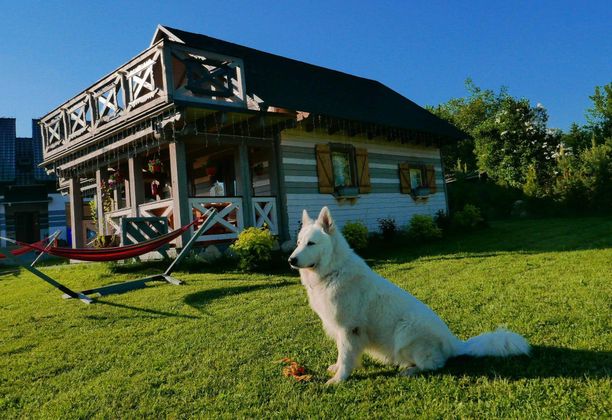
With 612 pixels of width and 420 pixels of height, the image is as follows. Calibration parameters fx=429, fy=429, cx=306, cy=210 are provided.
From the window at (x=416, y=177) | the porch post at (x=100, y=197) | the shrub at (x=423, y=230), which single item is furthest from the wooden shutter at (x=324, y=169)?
the porch post at (x=100, y=197)

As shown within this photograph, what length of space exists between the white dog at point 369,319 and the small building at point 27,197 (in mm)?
24042

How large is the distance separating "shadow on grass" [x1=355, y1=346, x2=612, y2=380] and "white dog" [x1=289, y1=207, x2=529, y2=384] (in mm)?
57

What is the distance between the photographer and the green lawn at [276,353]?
254 centimetres

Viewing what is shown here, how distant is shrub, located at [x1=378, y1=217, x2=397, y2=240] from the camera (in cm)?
1226

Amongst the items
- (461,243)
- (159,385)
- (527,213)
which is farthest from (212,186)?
(527,213)

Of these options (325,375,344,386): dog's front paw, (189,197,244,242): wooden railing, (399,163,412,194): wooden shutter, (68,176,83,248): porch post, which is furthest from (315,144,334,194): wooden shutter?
(325,375,344,386): dog's front paw

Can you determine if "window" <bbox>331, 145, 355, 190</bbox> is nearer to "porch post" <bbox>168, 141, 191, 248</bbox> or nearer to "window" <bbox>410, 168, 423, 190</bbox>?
"window" <bbox>410, 168, 423, 190</bbox>

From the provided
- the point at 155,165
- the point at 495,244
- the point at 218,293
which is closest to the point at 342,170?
the point at 495,244

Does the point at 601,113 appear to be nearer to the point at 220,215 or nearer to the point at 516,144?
the point at 516,144

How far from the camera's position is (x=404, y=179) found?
14.2m

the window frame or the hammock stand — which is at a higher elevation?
the window frame

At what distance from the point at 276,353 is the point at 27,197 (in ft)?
82.3

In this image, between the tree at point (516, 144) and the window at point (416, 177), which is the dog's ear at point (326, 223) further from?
the tree at point (516, 144)

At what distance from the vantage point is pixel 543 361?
2.92m
